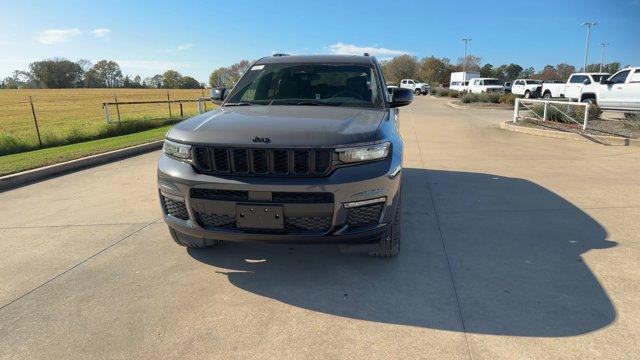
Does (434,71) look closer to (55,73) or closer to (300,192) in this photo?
(55,73)

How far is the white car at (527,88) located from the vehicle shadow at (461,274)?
31.8m

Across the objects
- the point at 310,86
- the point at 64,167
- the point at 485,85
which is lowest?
the point at 64,167

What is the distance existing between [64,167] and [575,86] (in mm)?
23395

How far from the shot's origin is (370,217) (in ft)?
10.3

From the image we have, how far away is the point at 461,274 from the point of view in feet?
11.6

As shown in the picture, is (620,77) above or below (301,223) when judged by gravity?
above

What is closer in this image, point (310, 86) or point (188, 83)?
point (310, 86)

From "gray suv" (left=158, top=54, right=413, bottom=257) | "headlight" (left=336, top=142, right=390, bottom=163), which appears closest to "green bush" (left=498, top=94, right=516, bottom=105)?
"headlight" (left=336, top=142, right=390, bottom=163)

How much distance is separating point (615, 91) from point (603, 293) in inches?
625

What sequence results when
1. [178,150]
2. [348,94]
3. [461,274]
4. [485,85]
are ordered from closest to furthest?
[178,150] → [461,274] → [348,94] → [485,85]

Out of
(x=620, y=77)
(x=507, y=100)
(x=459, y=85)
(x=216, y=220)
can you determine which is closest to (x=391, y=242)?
(x=216, y=220)

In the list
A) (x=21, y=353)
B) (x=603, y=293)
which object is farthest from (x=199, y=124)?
(x=603, y=293)

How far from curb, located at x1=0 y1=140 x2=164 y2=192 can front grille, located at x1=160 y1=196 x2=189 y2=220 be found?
514 cm

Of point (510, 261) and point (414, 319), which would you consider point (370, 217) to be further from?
point (510, 261)
